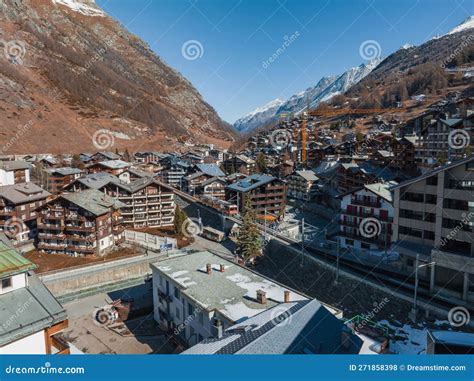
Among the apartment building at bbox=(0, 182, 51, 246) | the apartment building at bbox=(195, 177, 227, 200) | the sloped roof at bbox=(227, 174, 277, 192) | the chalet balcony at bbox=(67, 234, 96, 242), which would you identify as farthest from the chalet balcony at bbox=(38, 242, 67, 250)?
the apartment building at bbox=(195, 177, 227, 200)

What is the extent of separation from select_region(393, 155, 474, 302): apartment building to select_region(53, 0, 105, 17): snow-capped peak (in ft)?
604

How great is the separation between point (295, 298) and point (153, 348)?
9.86m

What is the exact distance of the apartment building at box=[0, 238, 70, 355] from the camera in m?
6.84

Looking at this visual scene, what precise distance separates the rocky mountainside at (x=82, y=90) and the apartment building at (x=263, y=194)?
59.5 m

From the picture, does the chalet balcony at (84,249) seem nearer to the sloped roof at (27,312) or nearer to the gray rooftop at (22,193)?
the gray rooftop at (22,193)

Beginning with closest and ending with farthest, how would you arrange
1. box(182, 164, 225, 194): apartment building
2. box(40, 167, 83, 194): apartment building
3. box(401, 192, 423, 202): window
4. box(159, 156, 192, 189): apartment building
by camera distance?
1. box(401, 192, 423, 202): window
2. box(40, 167, 83, 194): apartment building
3. box(182, 164, 225, 194): apartment building
4. box(159, 156, 192, 189): apartment building

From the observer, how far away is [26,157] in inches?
2793

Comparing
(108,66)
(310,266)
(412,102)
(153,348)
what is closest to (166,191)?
(310,266)

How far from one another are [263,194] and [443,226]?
23.8 meters

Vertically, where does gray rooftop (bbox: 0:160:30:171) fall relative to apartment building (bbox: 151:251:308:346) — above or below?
above

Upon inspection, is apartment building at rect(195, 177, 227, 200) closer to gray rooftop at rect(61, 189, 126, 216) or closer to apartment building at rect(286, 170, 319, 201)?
apartment building at rect(286, 170, 319, 201)

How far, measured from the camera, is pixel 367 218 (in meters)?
31.5

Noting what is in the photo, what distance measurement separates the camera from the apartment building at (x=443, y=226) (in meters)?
21.6

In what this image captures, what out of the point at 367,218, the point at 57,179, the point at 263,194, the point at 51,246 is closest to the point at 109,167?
the point at 57,179
